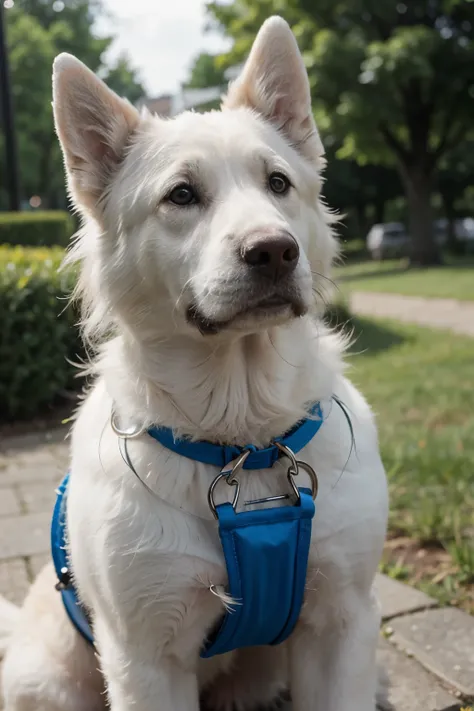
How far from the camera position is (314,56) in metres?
21.8

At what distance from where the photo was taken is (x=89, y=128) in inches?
93.1

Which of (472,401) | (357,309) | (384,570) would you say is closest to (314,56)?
(357,309)

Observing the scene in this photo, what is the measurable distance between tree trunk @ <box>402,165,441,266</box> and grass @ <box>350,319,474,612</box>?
55.5 feet

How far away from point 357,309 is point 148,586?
1200cm

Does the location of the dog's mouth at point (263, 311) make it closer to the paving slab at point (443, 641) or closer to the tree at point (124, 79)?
the paving slab at point (443, 641)

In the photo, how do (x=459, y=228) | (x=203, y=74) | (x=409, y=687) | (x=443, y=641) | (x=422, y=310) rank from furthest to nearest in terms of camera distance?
(x=203, y=74) → (x=459, y=228) → (x=422, y=310) → (x=443, y=641) → (x=409, y=687)

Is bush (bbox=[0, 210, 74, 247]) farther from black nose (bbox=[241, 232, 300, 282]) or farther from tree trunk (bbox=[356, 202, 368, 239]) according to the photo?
tree trunk (bbox=[356, 202, 368, 239])

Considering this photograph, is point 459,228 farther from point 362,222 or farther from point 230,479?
point 230,479

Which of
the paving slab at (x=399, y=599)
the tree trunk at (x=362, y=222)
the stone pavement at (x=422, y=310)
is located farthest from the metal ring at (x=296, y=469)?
the tree trunk at (x=362, y=222)

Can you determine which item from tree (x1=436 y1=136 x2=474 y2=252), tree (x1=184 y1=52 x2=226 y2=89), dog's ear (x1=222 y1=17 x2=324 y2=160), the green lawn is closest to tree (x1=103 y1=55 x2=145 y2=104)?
tree (x1=184 y1=52 x2=226 y2=89)

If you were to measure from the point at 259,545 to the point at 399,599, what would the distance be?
56.0 inches

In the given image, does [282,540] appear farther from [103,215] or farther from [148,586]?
[103,215]

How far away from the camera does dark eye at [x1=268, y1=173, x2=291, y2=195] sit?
2.26m

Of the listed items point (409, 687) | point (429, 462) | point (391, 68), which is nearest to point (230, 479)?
point (409, 687)
